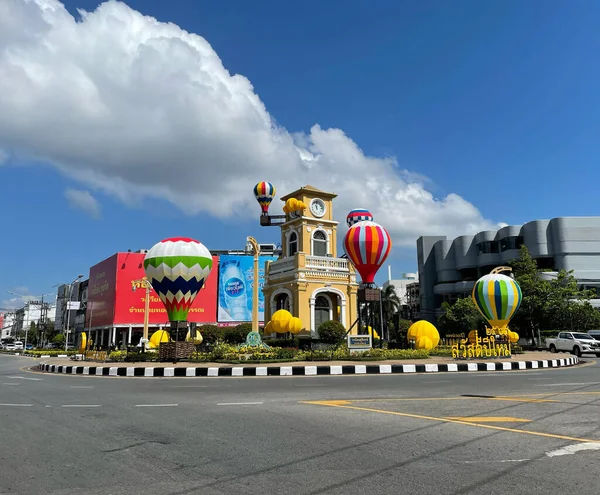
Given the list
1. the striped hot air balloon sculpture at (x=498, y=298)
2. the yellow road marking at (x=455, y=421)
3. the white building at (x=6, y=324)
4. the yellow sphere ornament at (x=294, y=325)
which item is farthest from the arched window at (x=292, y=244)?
the white building at (x=6, y=324)

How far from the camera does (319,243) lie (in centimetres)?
3922

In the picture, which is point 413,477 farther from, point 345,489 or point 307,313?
point 307,313

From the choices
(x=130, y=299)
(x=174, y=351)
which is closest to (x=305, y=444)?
(x=174, y=351)

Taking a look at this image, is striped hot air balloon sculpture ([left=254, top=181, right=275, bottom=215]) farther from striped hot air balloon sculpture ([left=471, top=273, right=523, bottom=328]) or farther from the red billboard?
the red billboard

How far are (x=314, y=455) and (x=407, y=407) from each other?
353 centimetres

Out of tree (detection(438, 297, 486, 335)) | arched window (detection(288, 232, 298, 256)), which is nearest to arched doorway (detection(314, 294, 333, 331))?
arched window (detection(288, 232, 298, 256))

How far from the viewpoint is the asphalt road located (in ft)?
13.3

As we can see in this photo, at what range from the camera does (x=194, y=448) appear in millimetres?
5238

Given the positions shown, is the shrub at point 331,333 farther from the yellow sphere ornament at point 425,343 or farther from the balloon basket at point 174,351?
the balloon basket at point 174,351

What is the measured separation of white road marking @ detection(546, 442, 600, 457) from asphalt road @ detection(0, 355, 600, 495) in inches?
0.8

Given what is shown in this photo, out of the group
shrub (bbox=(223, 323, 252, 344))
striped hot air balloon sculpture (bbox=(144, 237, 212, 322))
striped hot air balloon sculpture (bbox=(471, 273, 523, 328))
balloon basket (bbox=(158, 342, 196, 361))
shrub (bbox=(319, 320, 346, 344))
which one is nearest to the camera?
balloon basket (bbox=(158, 342, 196, 361))

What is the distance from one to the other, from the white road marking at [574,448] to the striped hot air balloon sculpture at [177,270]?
63.7ft

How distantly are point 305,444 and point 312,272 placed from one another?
3056 centimetres

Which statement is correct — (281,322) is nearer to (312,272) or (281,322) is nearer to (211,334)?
(312,272)
